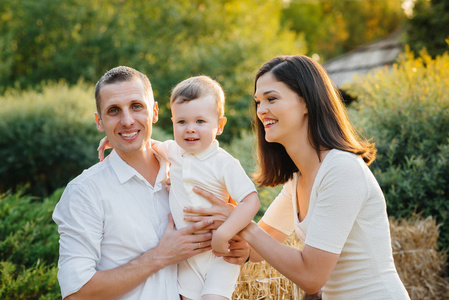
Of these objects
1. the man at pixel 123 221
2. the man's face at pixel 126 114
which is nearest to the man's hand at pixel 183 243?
the man at pixel 123 221

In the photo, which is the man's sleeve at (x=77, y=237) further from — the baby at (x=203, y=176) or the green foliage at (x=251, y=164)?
the green foliage at (x=251, y=164)

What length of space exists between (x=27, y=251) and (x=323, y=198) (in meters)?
3.13

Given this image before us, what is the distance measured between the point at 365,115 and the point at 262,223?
10.0 ft

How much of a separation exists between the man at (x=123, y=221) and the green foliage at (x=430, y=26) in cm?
999

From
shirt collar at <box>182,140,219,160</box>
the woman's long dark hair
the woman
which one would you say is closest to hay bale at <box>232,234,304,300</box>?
the woman

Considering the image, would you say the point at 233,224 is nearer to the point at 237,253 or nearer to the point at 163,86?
the point at 237,253

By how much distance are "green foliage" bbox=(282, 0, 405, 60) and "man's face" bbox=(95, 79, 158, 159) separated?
80.4 ft

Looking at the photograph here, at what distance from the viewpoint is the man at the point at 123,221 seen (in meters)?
2.34

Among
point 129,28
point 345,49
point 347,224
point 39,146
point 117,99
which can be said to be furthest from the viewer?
point 345,49

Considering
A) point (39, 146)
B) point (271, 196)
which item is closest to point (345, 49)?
point (39, 146)

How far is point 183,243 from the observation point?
2500 mm

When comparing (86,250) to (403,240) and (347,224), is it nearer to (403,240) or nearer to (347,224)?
(347,224)

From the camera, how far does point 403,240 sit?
4172mm

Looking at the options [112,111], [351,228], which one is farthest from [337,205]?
[112,111]
